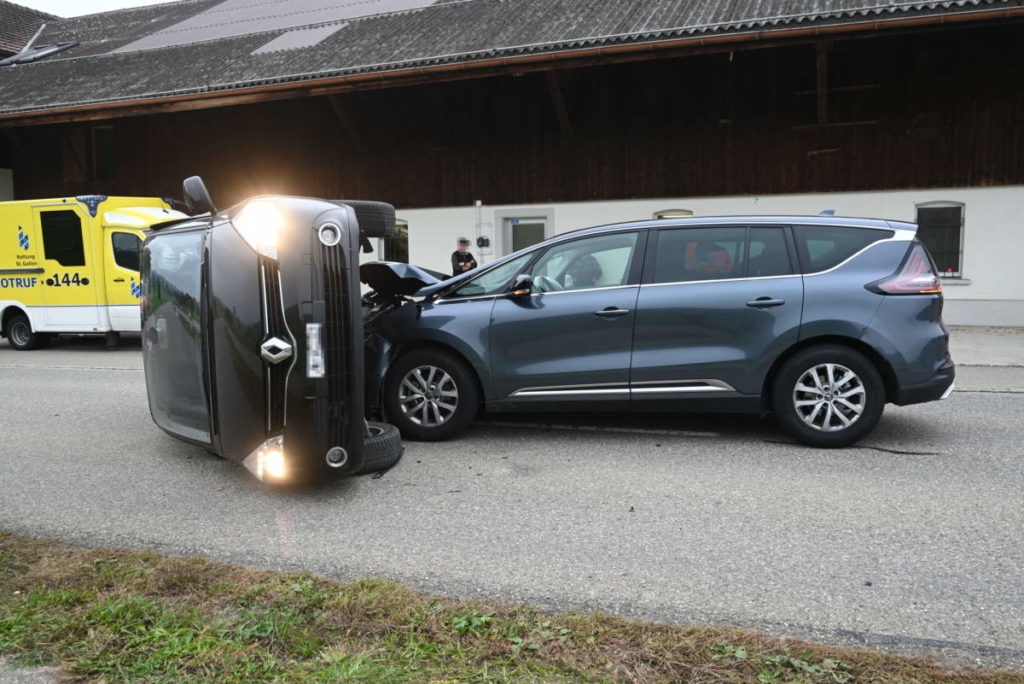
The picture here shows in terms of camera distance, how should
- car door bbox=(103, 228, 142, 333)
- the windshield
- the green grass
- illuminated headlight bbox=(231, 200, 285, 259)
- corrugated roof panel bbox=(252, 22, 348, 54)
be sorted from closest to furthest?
1. the green grass
2. illuminated headlight bbox=(231, 200, 285, 259)
3. the windshield
4. car door bbox=(103, 228, 142, 333)
5. corrugated roof panel bbox=(252, 22, 348, 54)

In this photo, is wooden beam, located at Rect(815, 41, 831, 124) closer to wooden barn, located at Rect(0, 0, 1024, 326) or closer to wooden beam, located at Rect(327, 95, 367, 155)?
wooden barn, located at Rect(0, 0, 1024, 326)

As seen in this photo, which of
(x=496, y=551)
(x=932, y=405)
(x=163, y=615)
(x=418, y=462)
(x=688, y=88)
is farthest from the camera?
(x=688, y=88)

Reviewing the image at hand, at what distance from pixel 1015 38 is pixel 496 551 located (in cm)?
1440

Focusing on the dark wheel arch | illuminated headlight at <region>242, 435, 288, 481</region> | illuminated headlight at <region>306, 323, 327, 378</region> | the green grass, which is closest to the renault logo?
illuminated headlight at <region>306, 323, 327, 378</region>

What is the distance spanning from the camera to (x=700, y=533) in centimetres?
410

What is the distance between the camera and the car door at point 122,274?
12.9 metres

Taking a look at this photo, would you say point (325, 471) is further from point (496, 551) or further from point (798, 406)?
point (798, 406)

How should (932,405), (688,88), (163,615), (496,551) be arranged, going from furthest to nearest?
(688,88) < (932,405) < (496,551) < (163,615)

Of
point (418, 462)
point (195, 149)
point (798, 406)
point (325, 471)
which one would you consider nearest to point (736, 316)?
point (798, 406)

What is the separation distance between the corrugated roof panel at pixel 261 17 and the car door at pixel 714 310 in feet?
56.0

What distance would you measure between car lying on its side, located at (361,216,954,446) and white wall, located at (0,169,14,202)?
21.3 m

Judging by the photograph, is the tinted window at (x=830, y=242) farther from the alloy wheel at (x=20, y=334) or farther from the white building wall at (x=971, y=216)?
the alloy wheel at (x=20, y=334)

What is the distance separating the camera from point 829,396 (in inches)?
221

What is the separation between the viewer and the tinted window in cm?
576
